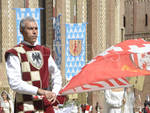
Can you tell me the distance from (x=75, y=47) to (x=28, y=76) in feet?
44.4

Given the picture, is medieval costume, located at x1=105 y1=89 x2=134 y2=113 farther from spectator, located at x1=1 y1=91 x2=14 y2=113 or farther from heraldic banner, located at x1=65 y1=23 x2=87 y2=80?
heraldic banner, located at x1=65 y1=23 x2=87 y2=80

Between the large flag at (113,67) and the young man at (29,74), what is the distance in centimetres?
79

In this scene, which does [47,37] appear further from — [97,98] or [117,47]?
[117,47]

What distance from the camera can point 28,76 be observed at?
12.1 ft

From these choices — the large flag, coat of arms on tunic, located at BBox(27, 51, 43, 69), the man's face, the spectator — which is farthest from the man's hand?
the spectator

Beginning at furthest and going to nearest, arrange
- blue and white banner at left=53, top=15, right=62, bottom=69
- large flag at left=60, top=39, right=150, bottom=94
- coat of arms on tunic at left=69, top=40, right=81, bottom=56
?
blue and white banner at left=53, top=15, right=62, bottom=69
coat of arms on tunic at left=69, top=40, right=81, bottom=56
large flag at left=60, top=39, right=150, bottom=94

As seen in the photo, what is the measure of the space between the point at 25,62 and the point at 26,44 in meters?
0.19

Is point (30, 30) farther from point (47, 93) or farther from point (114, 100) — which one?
point (114, 100)

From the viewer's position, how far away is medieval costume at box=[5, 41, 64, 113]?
3570 millimetres

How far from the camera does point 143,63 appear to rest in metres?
5.72

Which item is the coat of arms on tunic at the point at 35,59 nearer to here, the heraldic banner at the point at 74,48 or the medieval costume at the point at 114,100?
the medieval costume at the point at 114,100

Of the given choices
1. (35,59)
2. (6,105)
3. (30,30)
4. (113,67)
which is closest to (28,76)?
(35,59)

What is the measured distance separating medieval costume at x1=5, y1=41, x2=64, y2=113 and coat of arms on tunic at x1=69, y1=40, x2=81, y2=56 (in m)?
13.3

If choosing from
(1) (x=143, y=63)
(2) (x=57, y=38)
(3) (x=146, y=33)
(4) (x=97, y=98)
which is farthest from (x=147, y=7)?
(1) (x=143, y=63)
